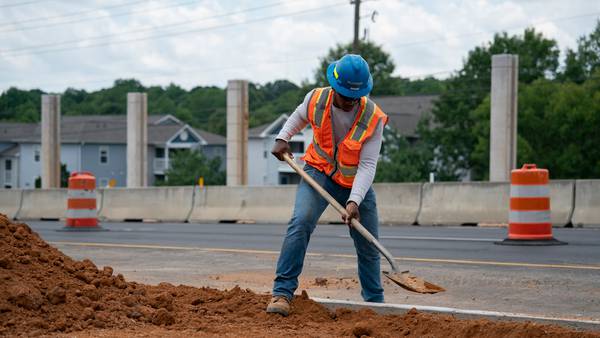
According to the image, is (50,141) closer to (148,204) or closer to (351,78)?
(148,204)

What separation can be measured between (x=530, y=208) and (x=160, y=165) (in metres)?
81.5

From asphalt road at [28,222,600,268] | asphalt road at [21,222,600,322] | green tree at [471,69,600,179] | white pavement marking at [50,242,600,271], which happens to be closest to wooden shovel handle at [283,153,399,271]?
asphalt road at [21,222,600,322]

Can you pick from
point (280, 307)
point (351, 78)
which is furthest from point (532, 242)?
point (280, 307)

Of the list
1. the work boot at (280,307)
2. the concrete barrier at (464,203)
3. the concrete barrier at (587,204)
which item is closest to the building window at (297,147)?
the concrete barrier at (464,203)

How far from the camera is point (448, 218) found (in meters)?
18.4

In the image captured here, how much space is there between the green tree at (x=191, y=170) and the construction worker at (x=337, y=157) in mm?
75787

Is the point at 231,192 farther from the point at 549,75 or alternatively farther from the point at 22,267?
the point at 549,75

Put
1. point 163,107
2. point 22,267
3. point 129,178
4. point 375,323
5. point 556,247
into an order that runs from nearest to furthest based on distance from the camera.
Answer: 1. point 375,323
2. point 22,267
3. point 556,247
4. point 129,178
5. point 163,107

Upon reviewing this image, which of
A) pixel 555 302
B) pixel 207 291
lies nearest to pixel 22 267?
pixel 207 291

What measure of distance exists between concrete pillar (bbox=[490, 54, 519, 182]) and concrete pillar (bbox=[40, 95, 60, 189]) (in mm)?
17842

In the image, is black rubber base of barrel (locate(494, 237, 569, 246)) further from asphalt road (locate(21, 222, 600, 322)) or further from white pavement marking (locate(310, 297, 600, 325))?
white pavement marking (locate(310, 297, 600, 325))

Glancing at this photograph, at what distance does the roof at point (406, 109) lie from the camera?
8556cm

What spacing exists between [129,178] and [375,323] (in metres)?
28.5

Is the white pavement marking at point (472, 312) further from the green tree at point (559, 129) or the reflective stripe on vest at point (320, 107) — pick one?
the green tree at point (559, 129)
